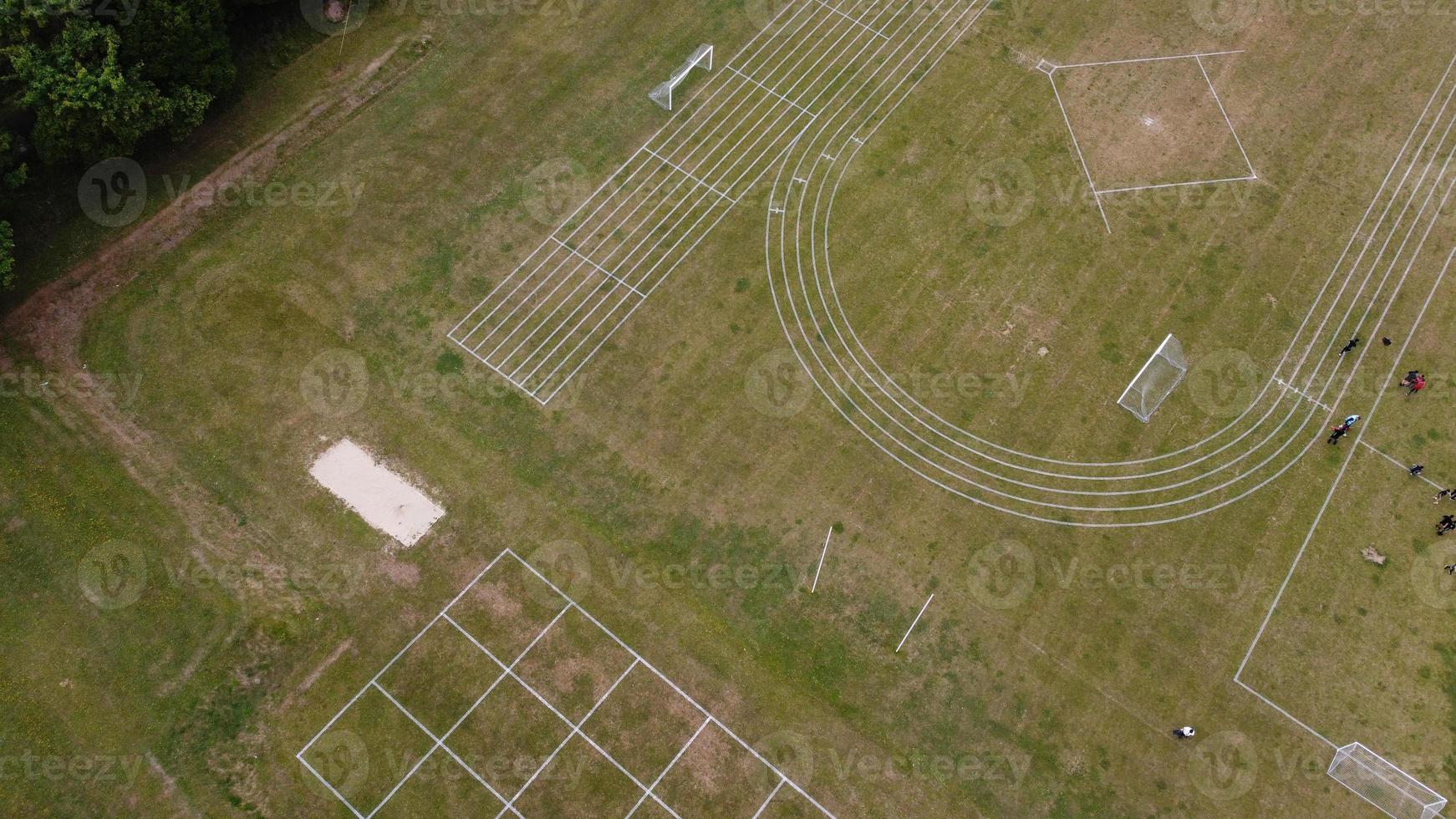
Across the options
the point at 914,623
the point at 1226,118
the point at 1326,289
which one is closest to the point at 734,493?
the point at 914,623

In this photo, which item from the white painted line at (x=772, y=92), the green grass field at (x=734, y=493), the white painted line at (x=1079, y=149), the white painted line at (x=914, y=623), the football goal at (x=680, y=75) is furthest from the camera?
the white painted line at (x=772, y=92)

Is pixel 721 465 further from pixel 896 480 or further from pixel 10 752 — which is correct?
pixel 10 752

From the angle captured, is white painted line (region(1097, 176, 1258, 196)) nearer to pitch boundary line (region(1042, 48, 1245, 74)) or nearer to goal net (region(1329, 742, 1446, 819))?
pitch boundary line (region(1042, 48, 1245, 74))

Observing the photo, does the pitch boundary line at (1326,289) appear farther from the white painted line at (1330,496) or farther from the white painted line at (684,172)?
the white painted line at (684,172)

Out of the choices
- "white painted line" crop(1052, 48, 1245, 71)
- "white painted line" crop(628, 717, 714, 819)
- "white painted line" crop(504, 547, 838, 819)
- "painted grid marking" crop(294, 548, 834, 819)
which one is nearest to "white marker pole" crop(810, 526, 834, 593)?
"white painted line" crop(504, 547, 838, 819)

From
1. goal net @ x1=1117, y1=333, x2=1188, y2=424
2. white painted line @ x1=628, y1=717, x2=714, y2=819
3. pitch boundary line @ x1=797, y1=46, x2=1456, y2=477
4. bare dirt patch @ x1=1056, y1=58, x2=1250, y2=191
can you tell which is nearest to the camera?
white painted line @ x1=628, y1=717, x2=714, y2=819

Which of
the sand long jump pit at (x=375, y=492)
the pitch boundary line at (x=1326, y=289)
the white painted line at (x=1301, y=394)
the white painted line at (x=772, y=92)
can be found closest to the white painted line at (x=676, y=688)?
the sand long jump pit at (x=375, y=492)

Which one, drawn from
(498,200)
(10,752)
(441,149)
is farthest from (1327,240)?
(10,752)
